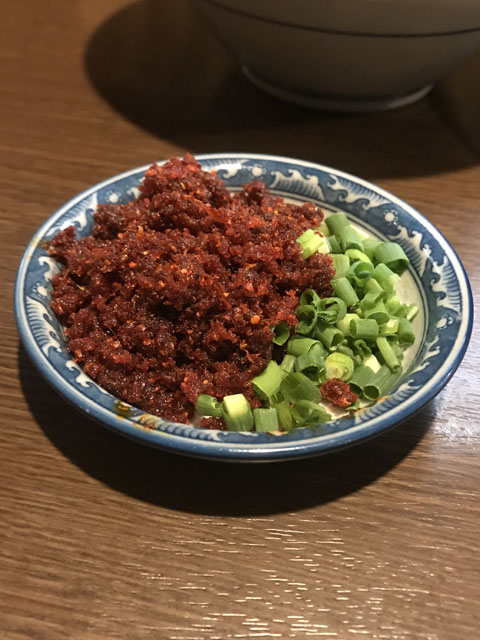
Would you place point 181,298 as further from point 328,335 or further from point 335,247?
point 335,247

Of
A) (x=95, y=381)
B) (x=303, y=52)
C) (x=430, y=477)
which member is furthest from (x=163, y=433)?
(x=303, y=52)

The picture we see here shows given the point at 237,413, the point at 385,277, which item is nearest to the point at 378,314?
→ the point at 385,277

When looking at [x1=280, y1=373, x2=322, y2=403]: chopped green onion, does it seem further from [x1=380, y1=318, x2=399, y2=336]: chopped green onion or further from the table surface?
[x1=380, y1=318, x2=399, y2=336]: chopped green onion

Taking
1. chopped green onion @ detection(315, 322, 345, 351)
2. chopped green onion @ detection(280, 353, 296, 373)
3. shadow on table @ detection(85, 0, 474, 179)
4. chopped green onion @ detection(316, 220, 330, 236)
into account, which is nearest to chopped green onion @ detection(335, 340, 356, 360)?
chopped green onion @ detection(315, 322, 345, 351)

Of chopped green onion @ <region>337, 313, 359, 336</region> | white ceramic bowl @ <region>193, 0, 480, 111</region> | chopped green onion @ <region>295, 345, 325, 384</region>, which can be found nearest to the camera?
chopped green onion @ <region>295, 345, 325, 384</region>

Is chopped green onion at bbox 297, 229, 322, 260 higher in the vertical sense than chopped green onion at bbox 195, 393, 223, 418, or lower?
higher
